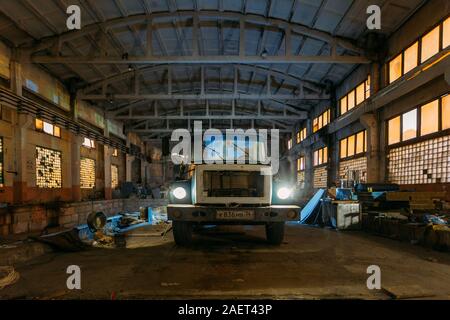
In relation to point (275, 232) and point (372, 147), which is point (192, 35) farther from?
point (275, 232)

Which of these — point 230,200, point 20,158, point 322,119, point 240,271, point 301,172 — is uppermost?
point 322,119

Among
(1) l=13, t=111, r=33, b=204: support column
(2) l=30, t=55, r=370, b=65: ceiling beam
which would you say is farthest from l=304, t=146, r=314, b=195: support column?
(1) l=13, t=111, r=33, b=204: support column

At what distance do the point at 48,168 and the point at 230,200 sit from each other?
11.0m

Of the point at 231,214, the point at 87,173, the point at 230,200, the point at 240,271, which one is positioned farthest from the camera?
the point at 87,173

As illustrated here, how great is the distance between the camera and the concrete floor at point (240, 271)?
10.7 ft

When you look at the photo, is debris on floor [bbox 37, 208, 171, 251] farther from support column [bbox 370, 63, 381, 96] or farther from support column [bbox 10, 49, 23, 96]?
support column [bbox 370, 63, 381, 96]

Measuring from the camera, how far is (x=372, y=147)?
10828 millimetres

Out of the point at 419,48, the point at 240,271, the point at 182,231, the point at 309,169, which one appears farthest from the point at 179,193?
the point at 309,169

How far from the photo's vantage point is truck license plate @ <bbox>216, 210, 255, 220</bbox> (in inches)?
205

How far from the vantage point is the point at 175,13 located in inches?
425

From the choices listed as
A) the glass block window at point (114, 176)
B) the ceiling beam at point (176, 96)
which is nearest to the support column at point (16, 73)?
the ceiling beam at point (176, 96)

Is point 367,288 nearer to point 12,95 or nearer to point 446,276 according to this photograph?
point 446,276

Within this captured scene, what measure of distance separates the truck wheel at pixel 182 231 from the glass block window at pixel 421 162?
7.01 metres

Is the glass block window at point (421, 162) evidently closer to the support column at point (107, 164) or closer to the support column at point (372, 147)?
the support column at point (372, 147)
